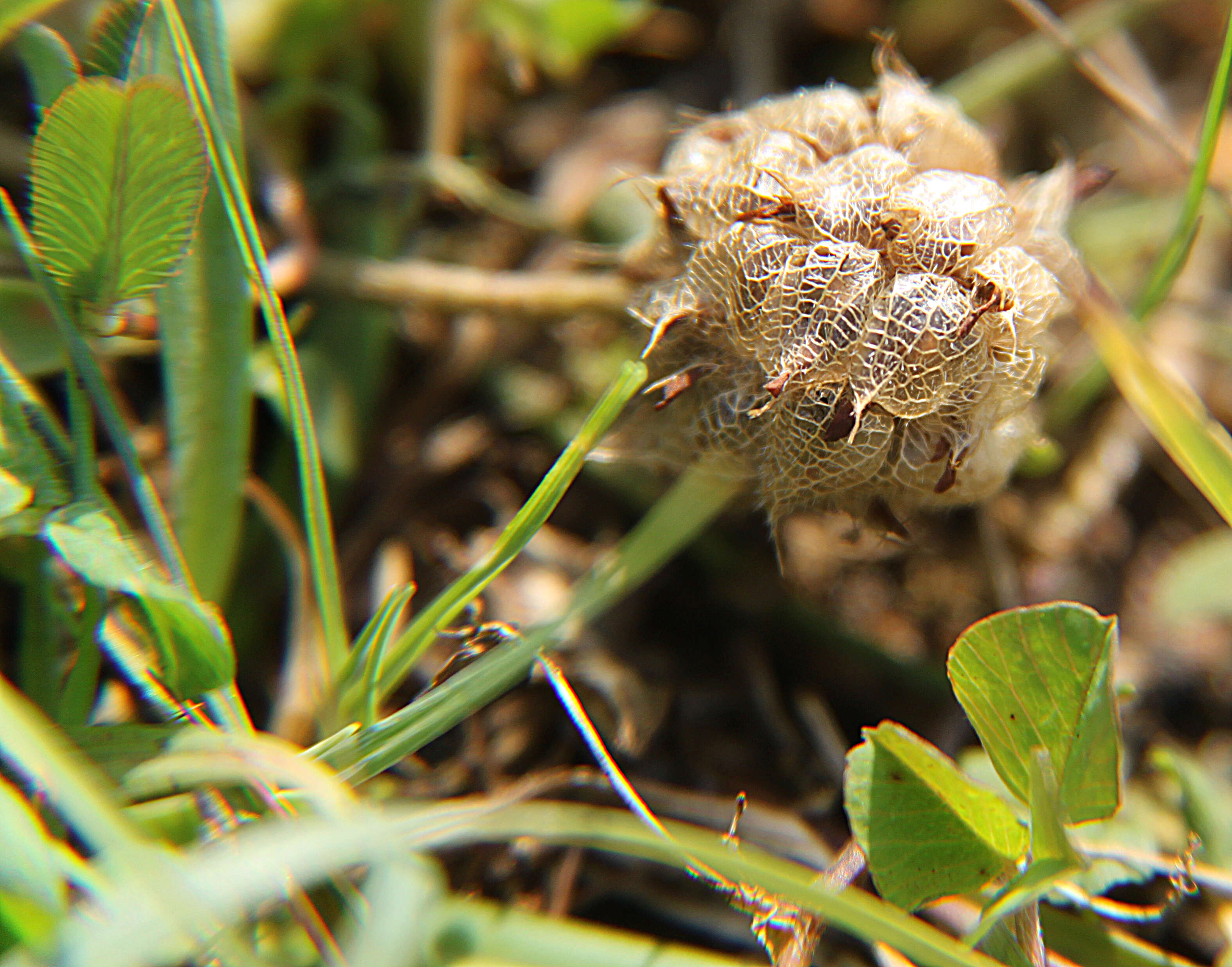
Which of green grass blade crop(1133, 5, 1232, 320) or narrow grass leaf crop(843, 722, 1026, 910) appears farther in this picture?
green grass blade crop(1133, 5, 1232, 320)

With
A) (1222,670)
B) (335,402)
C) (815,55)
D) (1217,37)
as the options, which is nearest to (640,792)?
(335,402)

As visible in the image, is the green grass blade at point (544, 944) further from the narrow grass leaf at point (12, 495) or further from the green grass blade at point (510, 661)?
the narrow grass leaf at point (12, 495)

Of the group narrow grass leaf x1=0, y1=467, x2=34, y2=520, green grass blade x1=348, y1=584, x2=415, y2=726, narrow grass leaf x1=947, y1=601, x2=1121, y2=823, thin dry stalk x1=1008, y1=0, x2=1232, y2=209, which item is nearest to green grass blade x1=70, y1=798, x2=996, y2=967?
green grass blade x1=348, y1=584, x2=415, y2=726

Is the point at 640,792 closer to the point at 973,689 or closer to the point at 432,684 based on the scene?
the point at 432,684

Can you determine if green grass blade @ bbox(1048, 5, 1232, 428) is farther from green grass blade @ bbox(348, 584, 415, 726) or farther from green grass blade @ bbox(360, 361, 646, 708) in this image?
green grass blade @ bbox(348, 584, 415, 726)

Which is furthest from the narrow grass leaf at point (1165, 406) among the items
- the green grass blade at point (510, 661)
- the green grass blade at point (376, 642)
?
the green grass blade at point (376, 642)

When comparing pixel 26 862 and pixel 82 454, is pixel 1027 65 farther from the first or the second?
pixel 26 862
